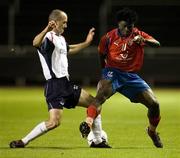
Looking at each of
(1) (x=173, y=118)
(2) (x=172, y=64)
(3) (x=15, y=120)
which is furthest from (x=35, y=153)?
(2) (x=172, y=64)

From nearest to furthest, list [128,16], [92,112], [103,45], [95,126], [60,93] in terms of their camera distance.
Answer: [92,112] < [60,93] < [128,16] < [95,126] < [103,45]

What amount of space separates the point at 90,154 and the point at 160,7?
22.3 metres

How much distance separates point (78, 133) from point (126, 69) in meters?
2.92

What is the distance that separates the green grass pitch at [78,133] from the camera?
36.7 feet

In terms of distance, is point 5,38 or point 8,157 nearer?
point 8,157

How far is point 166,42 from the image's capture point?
3212 centimetres

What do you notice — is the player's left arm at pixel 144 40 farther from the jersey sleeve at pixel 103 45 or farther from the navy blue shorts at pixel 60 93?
the navy blue shorts at pixel 60 93

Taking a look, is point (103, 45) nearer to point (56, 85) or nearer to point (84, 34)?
point (56, 85)

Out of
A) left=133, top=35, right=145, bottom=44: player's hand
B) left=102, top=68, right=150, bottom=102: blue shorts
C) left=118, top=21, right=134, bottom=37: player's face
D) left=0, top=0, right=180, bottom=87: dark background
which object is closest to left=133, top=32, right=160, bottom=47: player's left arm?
left=133, top=35, right=145, bottom=44: player's hand

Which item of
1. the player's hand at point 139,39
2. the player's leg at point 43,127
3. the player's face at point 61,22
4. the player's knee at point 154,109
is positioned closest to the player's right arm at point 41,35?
the player's face at point 61,22

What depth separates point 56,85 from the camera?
1177 centimetres

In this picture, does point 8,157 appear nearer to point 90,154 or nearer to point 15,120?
point 90,154

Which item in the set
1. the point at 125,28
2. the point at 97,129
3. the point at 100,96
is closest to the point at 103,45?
the point at 125,28

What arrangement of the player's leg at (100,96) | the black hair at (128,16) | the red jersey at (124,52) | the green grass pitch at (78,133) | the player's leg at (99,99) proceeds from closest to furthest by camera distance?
the green grass pitch at (78,133)
the player's leg at (99,99)
the player's leg at (100,96)
the black hair at (128,16)
the red jersey at (124,52)
